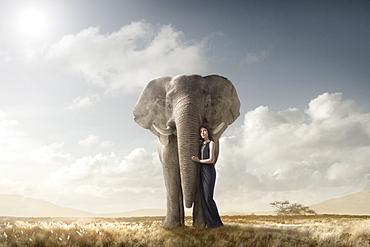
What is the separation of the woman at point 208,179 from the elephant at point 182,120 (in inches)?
8.2

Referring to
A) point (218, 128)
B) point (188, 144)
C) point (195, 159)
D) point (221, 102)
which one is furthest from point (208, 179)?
point (221, 102)

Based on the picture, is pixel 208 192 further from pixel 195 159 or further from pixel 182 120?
pixel 182 120

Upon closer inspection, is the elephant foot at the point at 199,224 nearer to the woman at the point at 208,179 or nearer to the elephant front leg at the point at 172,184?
the woman at the point at 208,179

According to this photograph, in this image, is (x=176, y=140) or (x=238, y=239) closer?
(x=238, y=239)

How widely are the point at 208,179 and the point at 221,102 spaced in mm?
3013

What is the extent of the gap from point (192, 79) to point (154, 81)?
5.75 feet

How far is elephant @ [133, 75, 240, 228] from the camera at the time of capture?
1027cm

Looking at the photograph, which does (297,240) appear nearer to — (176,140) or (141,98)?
(176,140)

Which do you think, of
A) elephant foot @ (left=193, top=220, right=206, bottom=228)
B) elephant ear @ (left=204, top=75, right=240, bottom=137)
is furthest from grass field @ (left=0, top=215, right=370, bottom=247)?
elephant ear @ (left=204, top=75, right=240, bottom=137)

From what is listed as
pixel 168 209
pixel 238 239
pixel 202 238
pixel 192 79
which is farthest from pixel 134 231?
pixel 192 79

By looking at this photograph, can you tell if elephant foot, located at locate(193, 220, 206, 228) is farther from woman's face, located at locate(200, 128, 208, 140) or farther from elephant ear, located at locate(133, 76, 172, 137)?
elephant ear, located at locate(133, 76, 172, 137)

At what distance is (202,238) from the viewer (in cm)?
772

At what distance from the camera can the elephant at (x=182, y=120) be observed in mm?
10273

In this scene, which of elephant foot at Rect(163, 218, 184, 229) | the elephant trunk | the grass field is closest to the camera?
the grass field
